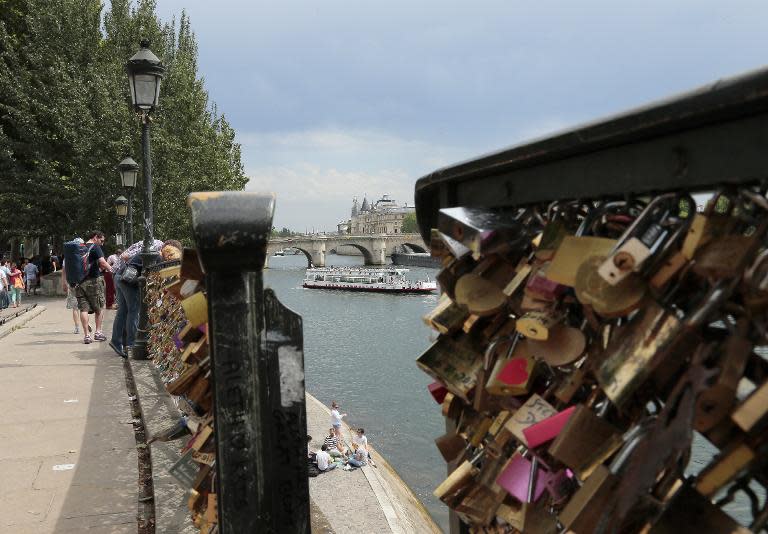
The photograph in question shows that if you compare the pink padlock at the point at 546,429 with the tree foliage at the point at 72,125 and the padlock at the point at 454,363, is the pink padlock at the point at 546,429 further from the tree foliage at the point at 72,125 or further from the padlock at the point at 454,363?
the tree foliage at the point at 72,125

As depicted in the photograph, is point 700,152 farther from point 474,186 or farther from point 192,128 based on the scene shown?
point 192,128

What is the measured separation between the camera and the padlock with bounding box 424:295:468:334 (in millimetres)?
1265

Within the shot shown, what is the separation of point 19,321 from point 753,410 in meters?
15.1

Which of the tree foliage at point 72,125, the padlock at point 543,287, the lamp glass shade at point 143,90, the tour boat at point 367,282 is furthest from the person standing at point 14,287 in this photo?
the tour boat at point 367,282

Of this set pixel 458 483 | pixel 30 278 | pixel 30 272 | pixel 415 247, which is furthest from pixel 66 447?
pixel 415 247

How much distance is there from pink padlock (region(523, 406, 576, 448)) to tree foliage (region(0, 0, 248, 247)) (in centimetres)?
2585

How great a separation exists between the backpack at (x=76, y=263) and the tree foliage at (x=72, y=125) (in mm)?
16412

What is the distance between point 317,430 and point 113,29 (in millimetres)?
23152

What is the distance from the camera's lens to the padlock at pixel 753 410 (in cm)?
66

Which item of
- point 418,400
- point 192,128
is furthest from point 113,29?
point 418,400

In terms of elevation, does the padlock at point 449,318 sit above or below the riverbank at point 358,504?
above

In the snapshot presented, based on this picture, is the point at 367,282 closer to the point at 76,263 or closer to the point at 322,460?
the point at 76,263

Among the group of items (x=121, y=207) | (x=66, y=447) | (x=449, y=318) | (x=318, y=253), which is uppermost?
(x=121, y=207)

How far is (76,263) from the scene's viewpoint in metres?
9.23
